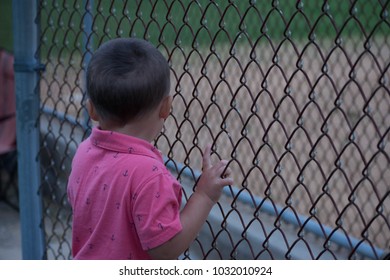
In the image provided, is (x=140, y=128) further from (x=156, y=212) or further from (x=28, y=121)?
(x=28, y=121)

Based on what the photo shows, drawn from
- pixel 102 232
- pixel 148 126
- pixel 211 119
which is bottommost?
pixel 211 119

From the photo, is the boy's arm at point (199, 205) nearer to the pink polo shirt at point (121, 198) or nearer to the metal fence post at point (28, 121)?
the pink polo shirt at point (121, 198)

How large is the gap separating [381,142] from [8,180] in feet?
12.9

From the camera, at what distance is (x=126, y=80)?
5.11 ft

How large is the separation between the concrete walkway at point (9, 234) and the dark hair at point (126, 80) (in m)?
2.52

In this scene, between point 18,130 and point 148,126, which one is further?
point 18,130

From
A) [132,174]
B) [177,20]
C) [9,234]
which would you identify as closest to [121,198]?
[132,174]

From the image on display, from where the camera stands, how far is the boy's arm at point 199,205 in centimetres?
157
